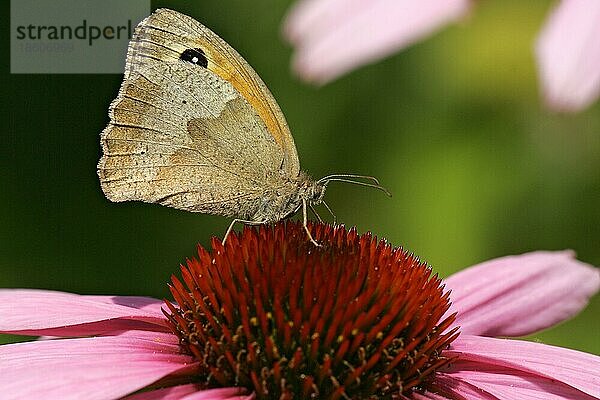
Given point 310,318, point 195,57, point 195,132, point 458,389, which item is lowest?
point 458,389

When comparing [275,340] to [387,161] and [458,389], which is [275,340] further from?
[387,161]

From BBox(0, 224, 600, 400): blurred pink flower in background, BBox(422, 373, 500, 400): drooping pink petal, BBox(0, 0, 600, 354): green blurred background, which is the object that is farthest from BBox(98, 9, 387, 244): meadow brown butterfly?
BBox(0, 0, 600, 354): green blurred background

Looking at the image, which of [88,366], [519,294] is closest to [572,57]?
[519,294]

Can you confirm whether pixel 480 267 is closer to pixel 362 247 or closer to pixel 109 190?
pixel 362 247

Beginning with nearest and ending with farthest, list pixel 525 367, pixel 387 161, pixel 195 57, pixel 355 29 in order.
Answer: pixel 525 367
pixel 195 57
pixel 355 29
pixel 387 161

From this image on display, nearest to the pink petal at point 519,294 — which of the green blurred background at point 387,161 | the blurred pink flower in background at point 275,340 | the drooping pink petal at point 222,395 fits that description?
the blurred pink flower in background at point 275,340

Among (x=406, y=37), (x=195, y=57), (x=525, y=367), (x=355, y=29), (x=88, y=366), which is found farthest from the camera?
(x=355, y=29)
